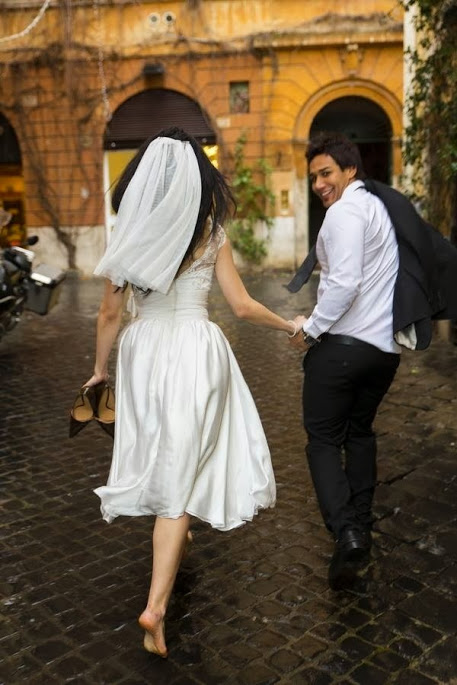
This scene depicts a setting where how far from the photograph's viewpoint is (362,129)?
18.8 meters

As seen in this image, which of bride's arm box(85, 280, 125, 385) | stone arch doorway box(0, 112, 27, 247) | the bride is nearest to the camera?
the bride

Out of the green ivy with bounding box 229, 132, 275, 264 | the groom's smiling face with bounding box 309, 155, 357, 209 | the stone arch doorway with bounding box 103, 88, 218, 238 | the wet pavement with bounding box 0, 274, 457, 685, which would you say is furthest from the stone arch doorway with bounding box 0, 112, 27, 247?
the groom's smiling face with bounding box 309, 155, 357, 209

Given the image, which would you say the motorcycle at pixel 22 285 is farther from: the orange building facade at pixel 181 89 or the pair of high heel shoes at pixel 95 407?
the orange building facade at pixel 181 89

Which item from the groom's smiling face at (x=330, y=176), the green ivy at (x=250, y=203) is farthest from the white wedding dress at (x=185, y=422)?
the green ivy at (x=250, y=203)

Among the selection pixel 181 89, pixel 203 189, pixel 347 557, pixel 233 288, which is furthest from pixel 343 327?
pixel 181 89

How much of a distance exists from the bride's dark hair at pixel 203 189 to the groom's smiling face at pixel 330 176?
0.48 meters

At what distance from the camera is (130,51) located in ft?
59.1

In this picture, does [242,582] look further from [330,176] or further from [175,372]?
[330,176]

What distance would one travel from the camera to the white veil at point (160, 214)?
288 centimetres

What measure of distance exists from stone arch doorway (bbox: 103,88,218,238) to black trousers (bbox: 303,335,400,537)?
1541cm

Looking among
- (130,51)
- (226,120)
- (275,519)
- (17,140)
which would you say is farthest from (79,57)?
(275,519)

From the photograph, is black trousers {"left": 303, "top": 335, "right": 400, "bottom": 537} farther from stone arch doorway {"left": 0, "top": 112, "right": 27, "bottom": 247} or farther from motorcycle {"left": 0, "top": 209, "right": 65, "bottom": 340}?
stone arch doorway {"left": 0, "top": 112, "right": 27, "bottom": 247}

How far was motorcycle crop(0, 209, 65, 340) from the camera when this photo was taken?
867 centimetres

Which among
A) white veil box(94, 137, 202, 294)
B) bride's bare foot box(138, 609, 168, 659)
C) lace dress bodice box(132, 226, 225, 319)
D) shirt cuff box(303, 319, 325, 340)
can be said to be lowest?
bride's bare foot box(138, 609, 168, 659)
